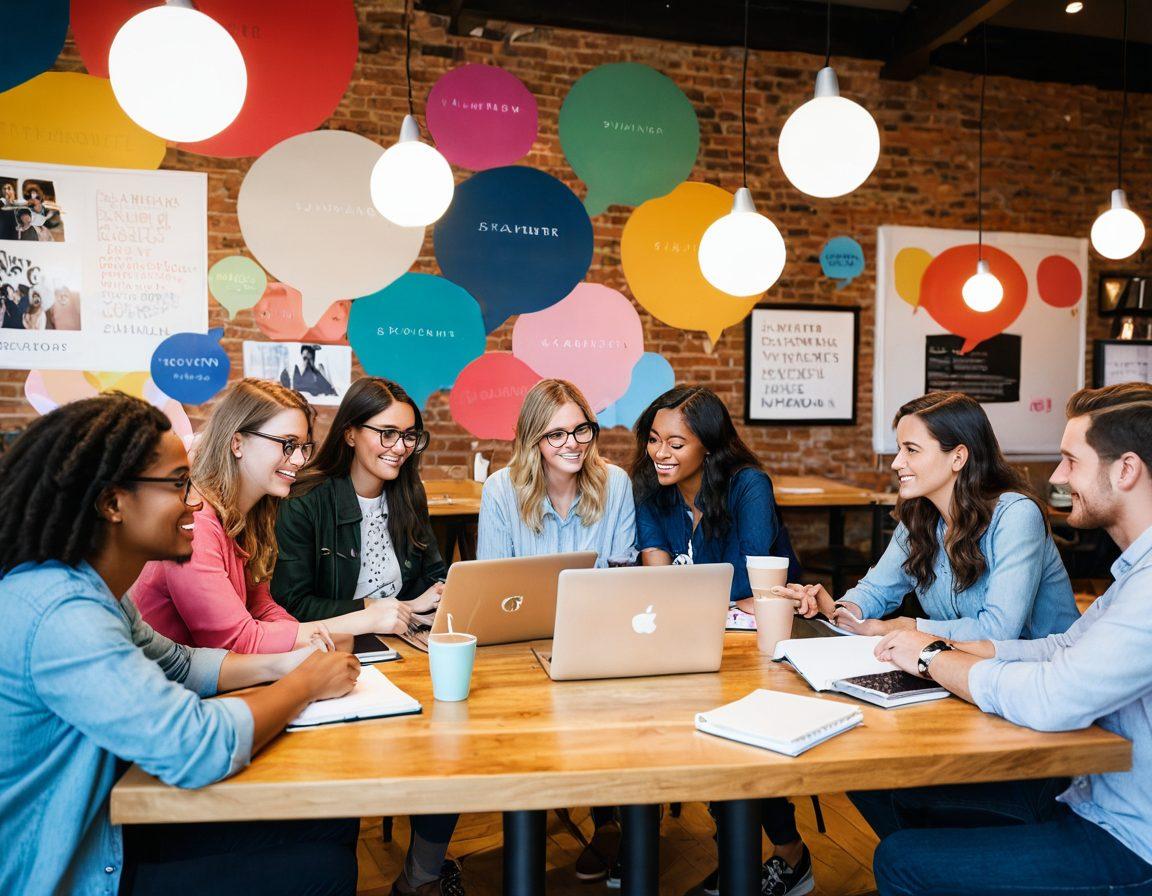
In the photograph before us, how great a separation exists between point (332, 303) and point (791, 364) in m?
2.89

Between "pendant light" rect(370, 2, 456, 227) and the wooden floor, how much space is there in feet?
7.12

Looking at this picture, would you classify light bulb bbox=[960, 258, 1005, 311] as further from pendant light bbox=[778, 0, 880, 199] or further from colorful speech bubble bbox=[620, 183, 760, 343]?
pendant light bbox=[778, 0, 880, 199]

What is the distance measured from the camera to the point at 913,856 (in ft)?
5.24

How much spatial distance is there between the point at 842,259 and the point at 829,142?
12.3 ft

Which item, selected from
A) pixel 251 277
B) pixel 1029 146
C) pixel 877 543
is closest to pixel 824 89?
pixel 877 543

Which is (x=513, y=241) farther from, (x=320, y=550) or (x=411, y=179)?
(x=320, y=550)

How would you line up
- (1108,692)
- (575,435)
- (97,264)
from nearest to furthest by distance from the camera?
(1108,692), (575,435), (97,264)

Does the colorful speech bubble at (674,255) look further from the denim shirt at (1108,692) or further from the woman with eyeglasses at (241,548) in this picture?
the denim shirt at (1108,692)

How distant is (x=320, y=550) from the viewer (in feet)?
8.38

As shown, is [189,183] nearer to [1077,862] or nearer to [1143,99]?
[1077,862]

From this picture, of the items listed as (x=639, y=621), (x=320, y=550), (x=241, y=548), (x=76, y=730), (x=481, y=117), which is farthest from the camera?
(x=481, y=117)

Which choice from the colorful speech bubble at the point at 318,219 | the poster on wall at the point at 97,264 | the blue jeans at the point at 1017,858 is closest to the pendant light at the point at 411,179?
the colorful speech bubble at the point at 318,219

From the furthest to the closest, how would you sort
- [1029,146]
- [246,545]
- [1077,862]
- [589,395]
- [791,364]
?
[1029,146]
[791,364]
[589,395]
[246,545]
[1077,862]

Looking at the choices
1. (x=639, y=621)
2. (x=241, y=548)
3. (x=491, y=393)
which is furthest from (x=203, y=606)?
(x=491, y=393)
